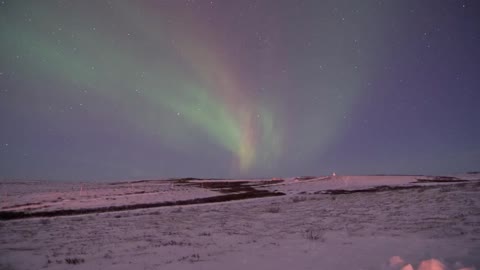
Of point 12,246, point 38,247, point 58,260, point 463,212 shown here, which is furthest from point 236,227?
point 463,212

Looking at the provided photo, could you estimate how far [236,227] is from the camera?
1466 cm

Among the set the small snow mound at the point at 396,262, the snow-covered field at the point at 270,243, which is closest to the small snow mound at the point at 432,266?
the snow-covered field at the point at 270,243

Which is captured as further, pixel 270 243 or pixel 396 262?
pixel 270 243

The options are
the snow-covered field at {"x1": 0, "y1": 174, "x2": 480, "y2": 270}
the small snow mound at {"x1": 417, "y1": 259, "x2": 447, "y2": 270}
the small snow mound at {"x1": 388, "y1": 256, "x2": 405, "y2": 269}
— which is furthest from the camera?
the snow-covered field at {"x1": 0, "y1": 174, "x2": 480, "y2": 270}

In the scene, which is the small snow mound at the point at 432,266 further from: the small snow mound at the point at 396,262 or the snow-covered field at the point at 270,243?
the small snow mound at the point at 396,262

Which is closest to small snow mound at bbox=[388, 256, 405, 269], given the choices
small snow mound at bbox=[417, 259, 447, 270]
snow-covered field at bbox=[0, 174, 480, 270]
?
snow-covered field at bbox=[0, 174, 480, 270]

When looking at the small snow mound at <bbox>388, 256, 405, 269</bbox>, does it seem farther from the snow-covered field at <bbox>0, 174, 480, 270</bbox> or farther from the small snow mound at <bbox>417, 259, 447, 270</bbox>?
the small snow mound at <bbox>417, 259, 447, 270</bbox>

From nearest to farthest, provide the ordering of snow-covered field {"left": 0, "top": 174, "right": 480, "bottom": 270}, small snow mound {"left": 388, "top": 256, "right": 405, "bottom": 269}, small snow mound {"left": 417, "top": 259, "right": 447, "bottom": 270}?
small snow mound {"left": 417, "top": 259, "right": 447, "bottom": 270}, small snow mound {"left": 388, "top": 256, "right": 405, "bottom": 269}, snow-covered field {"left": 0, "top": 174, "right": 480, "bottom": 270}

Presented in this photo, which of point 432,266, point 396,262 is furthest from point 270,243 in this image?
point 432,266

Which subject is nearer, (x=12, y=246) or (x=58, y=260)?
(x=58, y=260)

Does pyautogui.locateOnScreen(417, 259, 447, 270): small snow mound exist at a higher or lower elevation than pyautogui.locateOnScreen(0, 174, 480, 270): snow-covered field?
higher

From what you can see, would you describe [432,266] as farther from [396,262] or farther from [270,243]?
[270,243]

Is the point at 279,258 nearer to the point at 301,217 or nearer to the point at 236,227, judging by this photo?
the point at 236,227

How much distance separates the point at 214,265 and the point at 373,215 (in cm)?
1071
